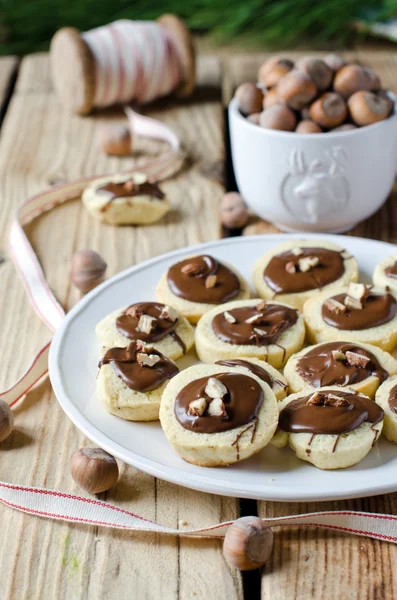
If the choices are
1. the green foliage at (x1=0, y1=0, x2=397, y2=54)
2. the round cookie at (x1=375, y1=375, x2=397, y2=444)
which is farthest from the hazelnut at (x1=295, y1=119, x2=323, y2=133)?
the green foliage at (x1=0, y1=0, x2=397, y2=54)

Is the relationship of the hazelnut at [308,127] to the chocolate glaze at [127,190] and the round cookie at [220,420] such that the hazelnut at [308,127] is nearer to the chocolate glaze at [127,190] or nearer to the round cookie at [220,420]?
the chocolate glaze at [127,190]

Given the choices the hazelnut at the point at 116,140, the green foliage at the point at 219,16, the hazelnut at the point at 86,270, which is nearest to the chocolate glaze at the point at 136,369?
the hazelnut at the point at 86,270

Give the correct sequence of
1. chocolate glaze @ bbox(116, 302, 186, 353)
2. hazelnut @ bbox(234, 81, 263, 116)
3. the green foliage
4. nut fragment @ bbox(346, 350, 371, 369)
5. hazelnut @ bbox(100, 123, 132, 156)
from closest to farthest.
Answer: nut fragment @ bbox(346, 350, 371, 369) < chocolate glaze @ bbox(116, 302, 186, 353) < hazelnut @ bbox(234, 81, 263, 116) < hazelnut @ bbox(100, 123, 132, 156) < the green foliage

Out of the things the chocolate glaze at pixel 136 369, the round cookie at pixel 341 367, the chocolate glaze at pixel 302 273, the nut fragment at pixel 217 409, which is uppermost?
the nut fragment at pixel 217 409

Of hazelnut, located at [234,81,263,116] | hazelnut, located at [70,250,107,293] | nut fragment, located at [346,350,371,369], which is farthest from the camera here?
hazelnut, located at [234,81,263,116]

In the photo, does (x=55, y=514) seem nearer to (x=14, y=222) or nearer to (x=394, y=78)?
(x=14, y=222)

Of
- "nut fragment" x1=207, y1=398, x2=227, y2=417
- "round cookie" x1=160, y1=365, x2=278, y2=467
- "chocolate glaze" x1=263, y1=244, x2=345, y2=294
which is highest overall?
"nut fragment" x1=207, y1=398, x2=227, y2=417

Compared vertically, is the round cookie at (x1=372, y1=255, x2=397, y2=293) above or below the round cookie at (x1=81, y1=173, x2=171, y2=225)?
above

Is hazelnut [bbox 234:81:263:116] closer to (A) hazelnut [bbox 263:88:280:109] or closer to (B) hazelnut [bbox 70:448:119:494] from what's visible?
(A) hazelnut [bbox 263:88:280:109]
